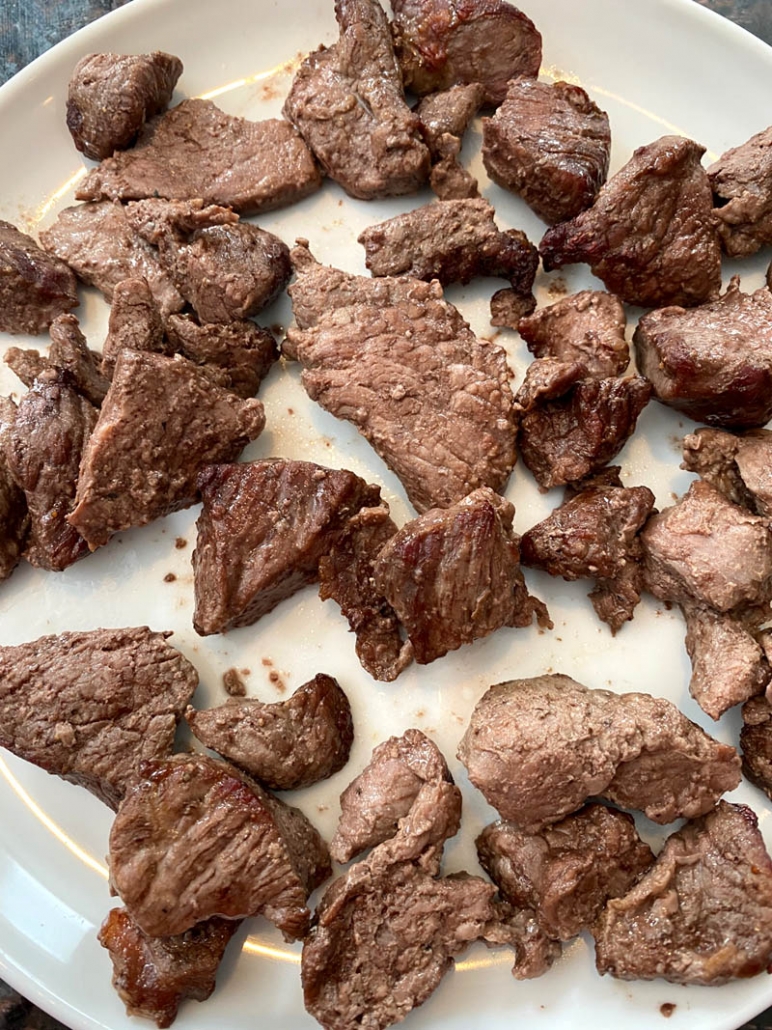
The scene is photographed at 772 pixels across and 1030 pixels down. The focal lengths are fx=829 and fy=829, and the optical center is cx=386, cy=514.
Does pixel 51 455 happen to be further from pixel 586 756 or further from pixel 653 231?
pixel 653 231

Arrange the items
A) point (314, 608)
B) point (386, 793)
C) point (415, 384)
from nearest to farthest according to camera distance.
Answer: point (386, 793) < point (415, 384) < point (314, 608)

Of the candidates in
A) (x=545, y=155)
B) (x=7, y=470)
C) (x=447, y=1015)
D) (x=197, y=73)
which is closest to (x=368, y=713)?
(x=447, y=1015)

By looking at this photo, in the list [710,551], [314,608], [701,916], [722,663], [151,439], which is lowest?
[701,916]

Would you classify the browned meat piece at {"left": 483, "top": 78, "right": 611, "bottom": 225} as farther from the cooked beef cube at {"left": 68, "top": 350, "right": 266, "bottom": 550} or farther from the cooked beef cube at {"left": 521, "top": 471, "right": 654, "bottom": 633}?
the cooked beef cube at {"left": 68, "top": 350, "right": 266, "bottom": 550}

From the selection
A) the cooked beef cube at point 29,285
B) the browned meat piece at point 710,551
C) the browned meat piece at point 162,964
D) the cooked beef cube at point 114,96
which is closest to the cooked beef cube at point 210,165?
the cooked beef cube at point 114,96

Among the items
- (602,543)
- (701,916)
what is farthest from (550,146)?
(701,916)
